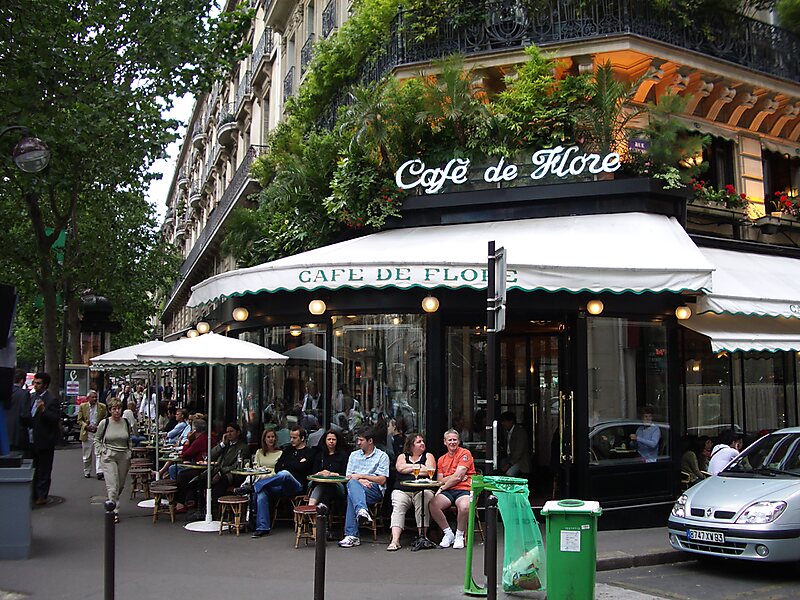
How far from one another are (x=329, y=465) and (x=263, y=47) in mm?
21953

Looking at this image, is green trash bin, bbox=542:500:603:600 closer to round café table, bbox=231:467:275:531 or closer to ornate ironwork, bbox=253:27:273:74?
round café table, bbox=231:467:275:531

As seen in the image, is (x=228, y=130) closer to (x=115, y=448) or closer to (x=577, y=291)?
(x=115, y=448)

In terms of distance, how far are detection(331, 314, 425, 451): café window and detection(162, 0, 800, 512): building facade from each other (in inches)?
1.1

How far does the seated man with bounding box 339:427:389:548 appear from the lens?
1030 centimetres

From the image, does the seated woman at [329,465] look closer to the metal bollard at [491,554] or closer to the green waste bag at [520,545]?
the green waste bag at [520,545]

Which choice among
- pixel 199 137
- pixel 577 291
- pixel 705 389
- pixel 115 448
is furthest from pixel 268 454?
pixel 199 137

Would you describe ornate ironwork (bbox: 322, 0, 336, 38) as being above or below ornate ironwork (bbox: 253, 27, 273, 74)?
below

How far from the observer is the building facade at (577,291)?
1157 cm

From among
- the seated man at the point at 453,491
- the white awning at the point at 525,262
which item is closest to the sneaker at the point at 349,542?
the seated man at the point at 453,491

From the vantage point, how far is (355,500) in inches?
407

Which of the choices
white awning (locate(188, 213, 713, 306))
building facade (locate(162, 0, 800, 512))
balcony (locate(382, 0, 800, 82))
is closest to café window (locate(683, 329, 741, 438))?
building facade (locate(162, 0, 800, 512))

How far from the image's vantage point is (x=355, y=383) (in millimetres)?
12250

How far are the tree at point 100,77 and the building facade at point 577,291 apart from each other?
484 cm

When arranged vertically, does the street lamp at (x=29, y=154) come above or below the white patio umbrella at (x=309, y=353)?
above
